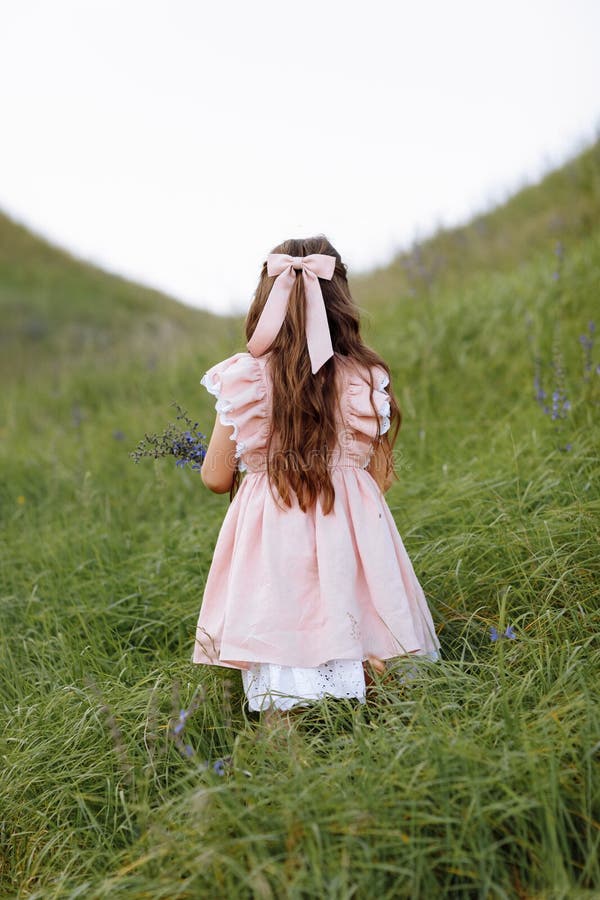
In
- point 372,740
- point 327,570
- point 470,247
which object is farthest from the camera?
point 470,247

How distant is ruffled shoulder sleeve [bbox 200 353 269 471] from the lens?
245 centimetres

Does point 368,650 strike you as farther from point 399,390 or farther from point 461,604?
point 399,390

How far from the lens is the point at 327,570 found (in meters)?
2.36

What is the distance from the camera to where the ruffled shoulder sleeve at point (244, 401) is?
2.45m

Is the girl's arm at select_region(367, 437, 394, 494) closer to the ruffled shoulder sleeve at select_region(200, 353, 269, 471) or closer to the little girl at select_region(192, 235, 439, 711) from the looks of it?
the little girl at select_region(192, 235, 439, 711)

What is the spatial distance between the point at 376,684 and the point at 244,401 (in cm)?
92

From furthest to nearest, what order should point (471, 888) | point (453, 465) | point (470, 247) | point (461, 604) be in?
point (470, 247) < point (453, 465) < point (461, 604) < point (471, 888)

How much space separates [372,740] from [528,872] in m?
0.47

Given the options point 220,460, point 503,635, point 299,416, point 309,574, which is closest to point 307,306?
point 299,416

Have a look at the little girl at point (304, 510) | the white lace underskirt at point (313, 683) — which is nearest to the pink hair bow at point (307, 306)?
the little girl at point (304, 510)

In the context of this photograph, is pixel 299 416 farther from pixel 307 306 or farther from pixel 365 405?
pixel 307 306

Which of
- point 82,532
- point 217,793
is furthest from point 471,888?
point 82,532

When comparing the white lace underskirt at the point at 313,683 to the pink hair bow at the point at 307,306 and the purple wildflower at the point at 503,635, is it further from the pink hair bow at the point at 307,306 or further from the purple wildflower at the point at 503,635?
the pink hair bow at the point at 307,306

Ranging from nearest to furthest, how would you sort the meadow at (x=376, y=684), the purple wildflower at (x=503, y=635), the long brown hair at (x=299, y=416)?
the meadow at (x=376, y=684) → the purple wildflower at (x=503, y=635) → the long brown hair at (x=299, y=416)
